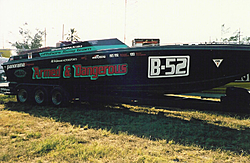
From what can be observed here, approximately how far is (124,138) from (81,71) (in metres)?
3.62

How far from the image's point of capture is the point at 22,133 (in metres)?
4.69

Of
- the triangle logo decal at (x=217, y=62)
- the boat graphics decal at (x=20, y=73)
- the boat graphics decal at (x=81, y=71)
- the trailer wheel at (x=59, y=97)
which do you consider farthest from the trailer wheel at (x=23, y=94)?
the triangle logo decal at (x=217, y=62)

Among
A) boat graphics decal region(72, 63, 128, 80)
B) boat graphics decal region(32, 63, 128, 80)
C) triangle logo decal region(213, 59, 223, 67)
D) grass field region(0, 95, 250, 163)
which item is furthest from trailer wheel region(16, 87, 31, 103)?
triangle logo decal region(213, 59, 223, 67)

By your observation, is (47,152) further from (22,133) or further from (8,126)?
(8,126)

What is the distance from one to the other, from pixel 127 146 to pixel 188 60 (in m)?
2.94

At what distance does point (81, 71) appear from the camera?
7332 millimetres

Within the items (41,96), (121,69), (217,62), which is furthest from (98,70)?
(217,62)

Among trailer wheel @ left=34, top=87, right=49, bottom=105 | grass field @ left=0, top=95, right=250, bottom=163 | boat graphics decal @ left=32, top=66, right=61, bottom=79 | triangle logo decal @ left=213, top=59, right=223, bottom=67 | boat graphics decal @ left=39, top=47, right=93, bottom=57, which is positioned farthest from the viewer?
trailer wheel @ left=34, top=87, right=49, bottom=105

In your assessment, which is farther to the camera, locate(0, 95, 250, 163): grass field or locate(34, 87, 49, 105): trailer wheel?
locate(34, 87, 49, 105): trailer wheel

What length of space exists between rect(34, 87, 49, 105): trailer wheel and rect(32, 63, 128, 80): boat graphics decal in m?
0.50

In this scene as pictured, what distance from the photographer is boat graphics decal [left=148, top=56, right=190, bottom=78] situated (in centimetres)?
569

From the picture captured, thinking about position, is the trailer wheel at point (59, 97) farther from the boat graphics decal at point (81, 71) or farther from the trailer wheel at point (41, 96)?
the boat graphics decal at point (81, 71)

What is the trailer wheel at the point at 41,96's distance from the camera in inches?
324

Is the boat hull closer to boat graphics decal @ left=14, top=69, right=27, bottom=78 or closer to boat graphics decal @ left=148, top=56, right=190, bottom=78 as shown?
boat graphics decal @ left=148, top=56, right=190, bottom=78
